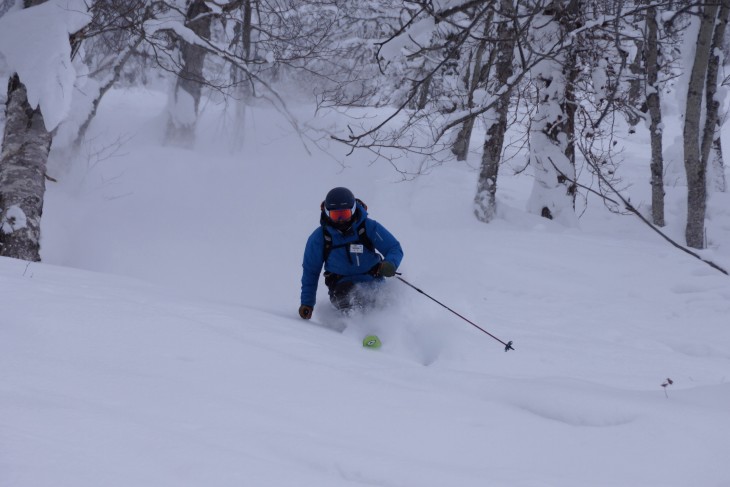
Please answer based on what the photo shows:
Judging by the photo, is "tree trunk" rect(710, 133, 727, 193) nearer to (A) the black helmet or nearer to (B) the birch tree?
(A) the black helmet

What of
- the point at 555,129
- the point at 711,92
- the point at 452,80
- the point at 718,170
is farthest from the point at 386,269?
the point at 452,80

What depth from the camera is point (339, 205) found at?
17.8 ft

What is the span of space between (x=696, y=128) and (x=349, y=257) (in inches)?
212

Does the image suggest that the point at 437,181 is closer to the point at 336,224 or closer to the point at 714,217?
the point at 714,217

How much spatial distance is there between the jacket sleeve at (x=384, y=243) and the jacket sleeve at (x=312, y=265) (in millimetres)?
498

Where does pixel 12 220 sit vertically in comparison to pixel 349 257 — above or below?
above

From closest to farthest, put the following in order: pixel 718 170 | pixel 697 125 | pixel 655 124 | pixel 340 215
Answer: pixel 340 215, pixel 697 125, pixel 655 124, pixel 718 170

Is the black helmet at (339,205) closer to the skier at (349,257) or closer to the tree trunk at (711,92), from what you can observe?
the skier at (349,257)

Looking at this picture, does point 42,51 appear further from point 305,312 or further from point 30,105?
point 305,312

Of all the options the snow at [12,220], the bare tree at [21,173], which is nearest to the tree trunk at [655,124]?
the bare tree at [21,173]

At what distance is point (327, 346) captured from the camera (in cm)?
408

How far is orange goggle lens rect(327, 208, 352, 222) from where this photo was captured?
5.50 m

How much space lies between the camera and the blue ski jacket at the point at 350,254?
573 cm

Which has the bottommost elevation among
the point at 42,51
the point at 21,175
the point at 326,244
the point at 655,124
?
the point at 326,244
